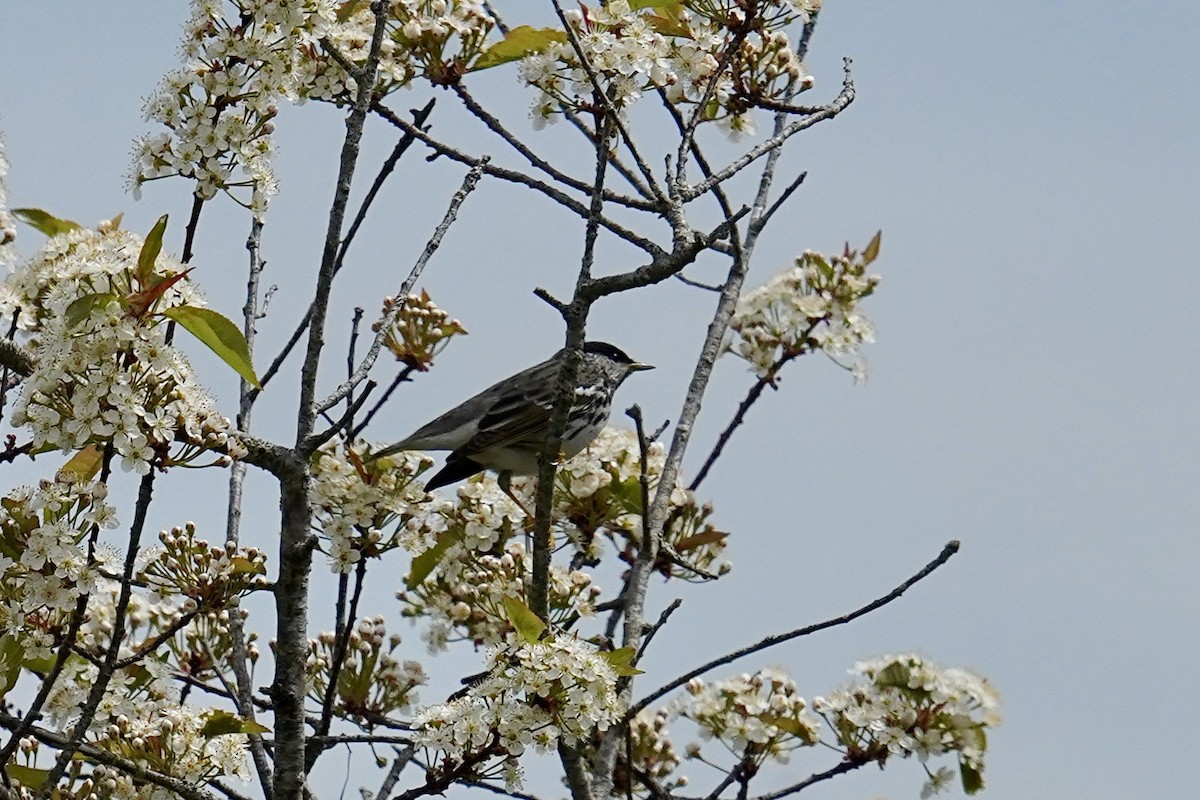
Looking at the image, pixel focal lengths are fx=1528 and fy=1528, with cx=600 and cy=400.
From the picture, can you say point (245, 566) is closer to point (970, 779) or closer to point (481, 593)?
point (481, 593)

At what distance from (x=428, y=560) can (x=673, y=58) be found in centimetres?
206

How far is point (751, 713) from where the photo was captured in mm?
5832

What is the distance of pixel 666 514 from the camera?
6.12 metres

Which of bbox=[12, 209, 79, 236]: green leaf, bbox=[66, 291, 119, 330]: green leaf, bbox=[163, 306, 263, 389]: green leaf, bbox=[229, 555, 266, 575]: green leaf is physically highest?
bbox=[12, 209, 79, 236]: green leaf

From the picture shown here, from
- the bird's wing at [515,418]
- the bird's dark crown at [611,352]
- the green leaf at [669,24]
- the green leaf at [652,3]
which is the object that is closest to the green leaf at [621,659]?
the green leaf at [652,3]

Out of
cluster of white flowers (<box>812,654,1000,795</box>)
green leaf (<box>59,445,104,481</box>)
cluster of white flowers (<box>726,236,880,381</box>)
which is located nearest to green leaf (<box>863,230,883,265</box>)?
cluster of white flowers (<box>726,236,880,381</box>)

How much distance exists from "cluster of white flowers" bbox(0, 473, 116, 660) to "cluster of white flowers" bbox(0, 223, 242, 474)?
18cm

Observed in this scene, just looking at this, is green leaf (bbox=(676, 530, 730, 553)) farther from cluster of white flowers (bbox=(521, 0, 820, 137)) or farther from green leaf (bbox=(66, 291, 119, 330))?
green leaf (bbox=(66, 291, 119, 330))

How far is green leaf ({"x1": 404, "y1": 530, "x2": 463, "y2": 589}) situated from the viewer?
5.75m

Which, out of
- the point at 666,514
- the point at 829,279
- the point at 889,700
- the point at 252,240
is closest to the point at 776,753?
the point at 889,700

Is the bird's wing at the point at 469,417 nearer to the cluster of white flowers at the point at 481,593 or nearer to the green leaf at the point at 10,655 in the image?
the cluster of white flowers at the point at 481,593

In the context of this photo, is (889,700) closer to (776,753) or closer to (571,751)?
(776,753)

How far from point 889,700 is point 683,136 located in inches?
85.1

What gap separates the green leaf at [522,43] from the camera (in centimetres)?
536
